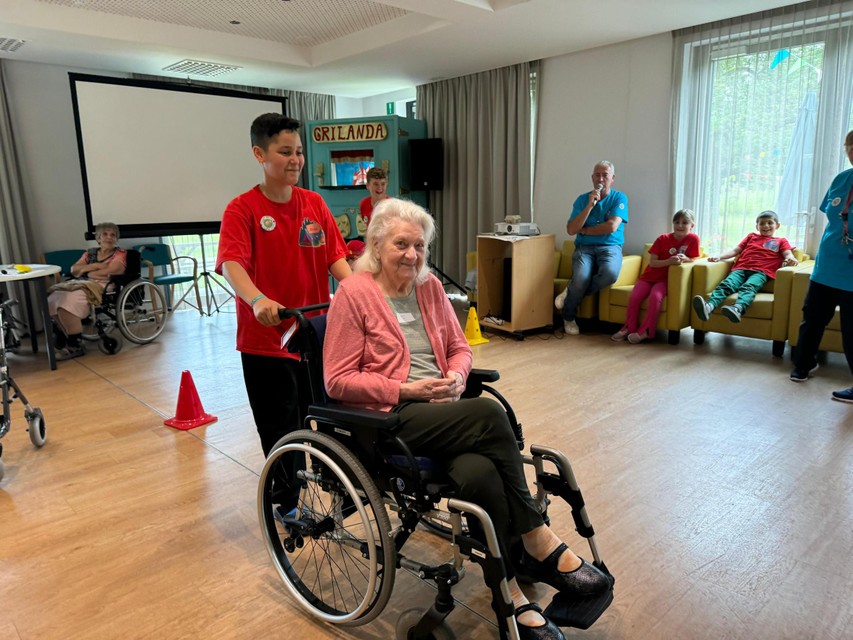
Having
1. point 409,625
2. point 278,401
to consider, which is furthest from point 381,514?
point 278,401

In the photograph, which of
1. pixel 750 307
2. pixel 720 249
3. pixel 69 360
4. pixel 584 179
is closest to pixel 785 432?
pixel 750 307

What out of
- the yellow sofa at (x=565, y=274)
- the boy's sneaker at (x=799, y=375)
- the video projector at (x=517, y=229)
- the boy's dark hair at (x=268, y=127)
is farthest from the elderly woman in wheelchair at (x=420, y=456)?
the yellow sofa at (x=565, y=274)

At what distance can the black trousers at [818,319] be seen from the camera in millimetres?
3068

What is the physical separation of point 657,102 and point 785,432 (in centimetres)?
308

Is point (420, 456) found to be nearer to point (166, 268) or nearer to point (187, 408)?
point (187, 408)

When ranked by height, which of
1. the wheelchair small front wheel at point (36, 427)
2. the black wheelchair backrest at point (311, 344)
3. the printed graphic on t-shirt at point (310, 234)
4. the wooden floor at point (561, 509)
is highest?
the printed graphic on t-shirt at point (310, 234)

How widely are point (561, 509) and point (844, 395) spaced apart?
1.95 m

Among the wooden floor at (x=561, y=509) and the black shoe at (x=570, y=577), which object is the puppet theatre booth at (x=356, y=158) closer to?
the wooden floor at (x=561, y=509)

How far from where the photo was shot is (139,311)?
4.79 m

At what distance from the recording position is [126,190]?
531 centimetres

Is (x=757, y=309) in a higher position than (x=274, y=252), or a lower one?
lower

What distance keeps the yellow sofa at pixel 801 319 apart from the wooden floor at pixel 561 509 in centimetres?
16

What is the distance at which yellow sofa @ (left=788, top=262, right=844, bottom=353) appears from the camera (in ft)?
11.7

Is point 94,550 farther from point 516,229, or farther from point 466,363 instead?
point 516,229
